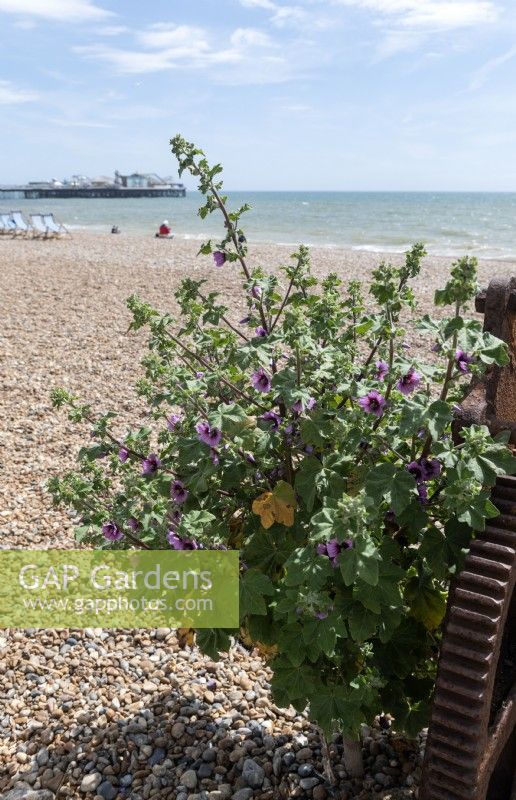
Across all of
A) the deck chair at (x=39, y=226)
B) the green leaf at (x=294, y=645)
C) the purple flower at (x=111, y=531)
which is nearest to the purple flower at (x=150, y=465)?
the purple flower at (x=111, y=531)

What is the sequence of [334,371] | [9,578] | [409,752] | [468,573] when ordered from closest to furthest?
1. [468,573]
2. [334,371]
3. [409,752]
4. [9,578]

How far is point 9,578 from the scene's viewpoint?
13.7ft

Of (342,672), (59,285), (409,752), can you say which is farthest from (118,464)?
(59,285)

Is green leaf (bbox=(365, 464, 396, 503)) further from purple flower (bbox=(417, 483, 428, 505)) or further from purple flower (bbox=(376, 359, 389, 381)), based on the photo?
purple flower (bbox=(376, 359, 389, 381))

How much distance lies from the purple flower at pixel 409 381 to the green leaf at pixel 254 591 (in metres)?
0.71

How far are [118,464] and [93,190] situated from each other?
105 metres

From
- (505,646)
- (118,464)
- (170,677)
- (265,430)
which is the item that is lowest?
(170,677)

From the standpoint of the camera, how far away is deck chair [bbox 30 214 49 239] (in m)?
27.0

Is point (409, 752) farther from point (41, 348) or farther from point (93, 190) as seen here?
point (93, 190)

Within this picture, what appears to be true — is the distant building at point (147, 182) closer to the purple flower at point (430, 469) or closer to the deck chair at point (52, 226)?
the deck chair at point (52, 226)

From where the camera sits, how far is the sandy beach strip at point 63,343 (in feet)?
Result: 17.2

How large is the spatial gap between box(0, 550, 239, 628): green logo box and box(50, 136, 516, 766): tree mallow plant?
0.36ft

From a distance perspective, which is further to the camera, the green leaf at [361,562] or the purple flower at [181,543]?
the purple flower at [181,543]

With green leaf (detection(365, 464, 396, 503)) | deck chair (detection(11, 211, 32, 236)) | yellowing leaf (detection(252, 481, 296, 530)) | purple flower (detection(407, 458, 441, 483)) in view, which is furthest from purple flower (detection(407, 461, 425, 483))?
deck chair (detection(11, 211, 32, 236))
